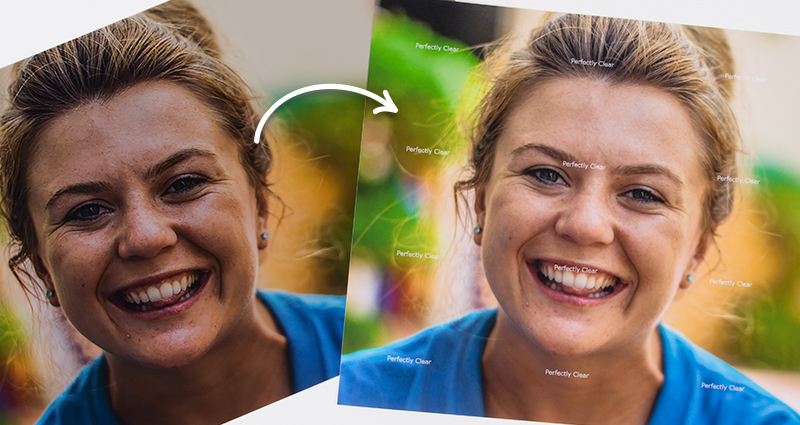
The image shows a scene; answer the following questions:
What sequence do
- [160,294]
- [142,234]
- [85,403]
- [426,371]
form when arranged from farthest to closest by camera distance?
[426,371] < [85,403] < [160,294] < [142,234]

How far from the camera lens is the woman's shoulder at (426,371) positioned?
2604mm

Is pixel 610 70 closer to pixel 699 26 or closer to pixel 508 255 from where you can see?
pixel 699 26

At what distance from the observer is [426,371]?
2.63 meters

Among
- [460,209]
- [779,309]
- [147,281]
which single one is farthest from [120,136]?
[779,309]

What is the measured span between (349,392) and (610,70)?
200 cm

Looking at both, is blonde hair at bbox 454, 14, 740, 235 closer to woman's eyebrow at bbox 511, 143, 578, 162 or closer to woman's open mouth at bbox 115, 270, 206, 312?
woman's eyebrow at bbox 511, 143, 578, 162

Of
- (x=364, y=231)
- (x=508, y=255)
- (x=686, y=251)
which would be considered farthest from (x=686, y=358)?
(x=364, y=231)

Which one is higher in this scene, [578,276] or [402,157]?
[402,157]

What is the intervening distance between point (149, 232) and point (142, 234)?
0.10ft

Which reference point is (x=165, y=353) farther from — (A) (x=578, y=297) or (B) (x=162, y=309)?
(A) (x=578, y=297)

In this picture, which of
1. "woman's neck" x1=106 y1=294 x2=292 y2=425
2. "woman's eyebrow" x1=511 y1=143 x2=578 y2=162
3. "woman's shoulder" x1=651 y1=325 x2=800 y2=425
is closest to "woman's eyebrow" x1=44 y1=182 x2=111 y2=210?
"woman's neck" x1=106 y1=294 x2=292 y2=425

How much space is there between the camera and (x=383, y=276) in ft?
8.69

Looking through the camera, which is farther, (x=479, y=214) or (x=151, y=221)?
(x=479, y=214)

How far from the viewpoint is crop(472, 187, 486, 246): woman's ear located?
8.52ft
